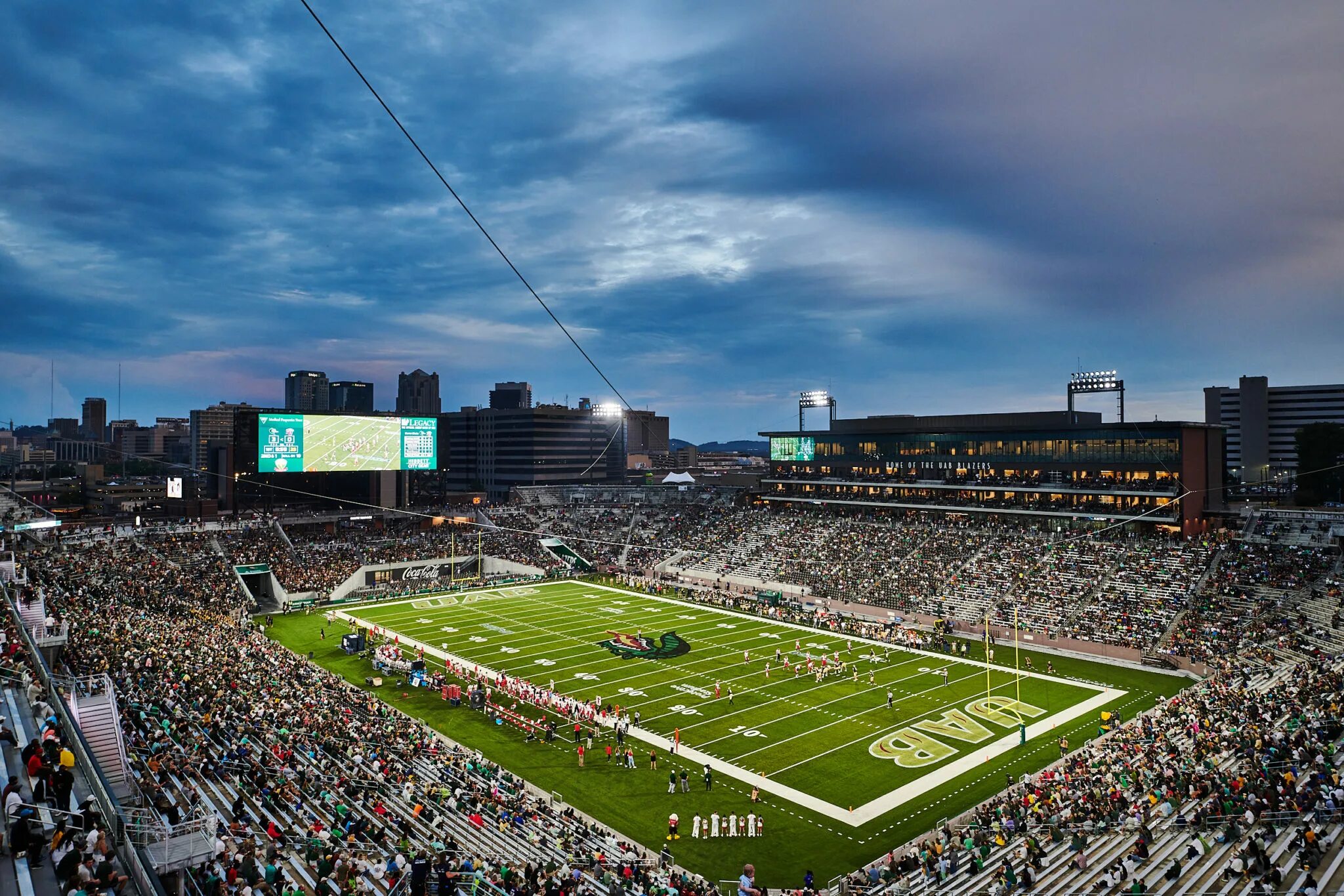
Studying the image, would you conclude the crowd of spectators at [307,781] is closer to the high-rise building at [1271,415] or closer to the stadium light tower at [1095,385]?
the stadium light tower at [1095,385]

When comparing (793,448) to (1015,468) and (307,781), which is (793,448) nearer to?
(1015,468)

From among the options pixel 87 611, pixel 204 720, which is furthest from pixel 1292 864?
pixel 87 611

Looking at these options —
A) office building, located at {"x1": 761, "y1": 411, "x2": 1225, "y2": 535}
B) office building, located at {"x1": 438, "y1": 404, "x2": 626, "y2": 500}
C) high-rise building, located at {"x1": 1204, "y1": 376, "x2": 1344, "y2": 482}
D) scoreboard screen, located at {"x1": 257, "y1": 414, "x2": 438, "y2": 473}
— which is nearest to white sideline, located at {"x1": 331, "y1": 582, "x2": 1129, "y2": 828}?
office building, located at {"x1": 761, "y1": 411, "x2": 1225, "y2": 535}

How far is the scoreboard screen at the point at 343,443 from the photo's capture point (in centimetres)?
6062

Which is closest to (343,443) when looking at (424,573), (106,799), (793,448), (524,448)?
(424,573)

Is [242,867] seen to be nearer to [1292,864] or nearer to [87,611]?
[1292,864]

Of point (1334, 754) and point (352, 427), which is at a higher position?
point (352, 427)

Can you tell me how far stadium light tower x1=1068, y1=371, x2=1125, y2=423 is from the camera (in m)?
64.4

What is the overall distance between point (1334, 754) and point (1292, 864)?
6958 millimetres

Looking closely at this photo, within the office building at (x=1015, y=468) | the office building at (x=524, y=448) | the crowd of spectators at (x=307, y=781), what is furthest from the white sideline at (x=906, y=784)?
the office building at (x=524, y=448)

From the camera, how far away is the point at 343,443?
64.0 meters

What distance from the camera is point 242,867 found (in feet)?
43.8

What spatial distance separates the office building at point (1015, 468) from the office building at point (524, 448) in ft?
224

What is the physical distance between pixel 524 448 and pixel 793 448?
73392mm
